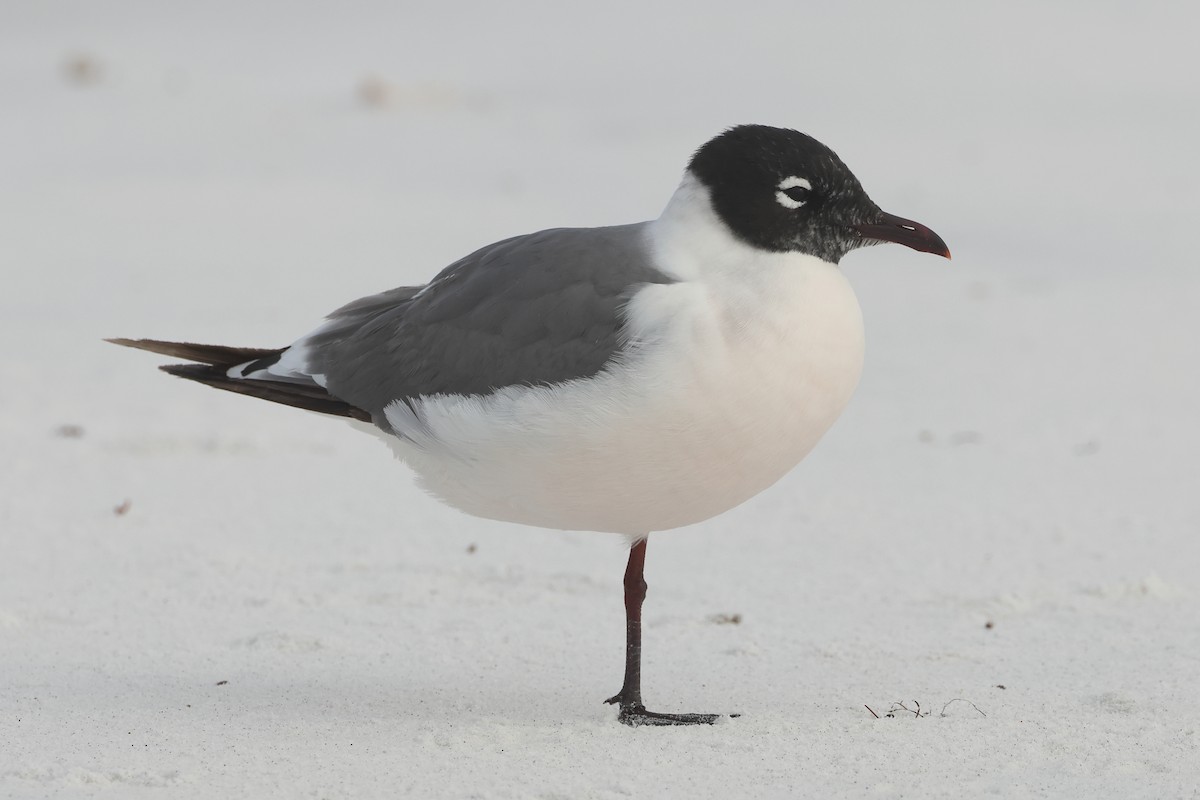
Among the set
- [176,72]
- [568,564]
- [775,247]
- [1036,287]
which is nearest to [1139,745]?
[775,247]

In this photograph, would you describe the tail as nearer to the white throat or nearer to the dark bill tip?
the white throat

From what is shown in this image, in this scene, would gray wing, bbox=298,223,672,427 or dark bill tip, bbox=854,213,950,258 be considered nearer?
gray wing, bbox=298,223,672,427

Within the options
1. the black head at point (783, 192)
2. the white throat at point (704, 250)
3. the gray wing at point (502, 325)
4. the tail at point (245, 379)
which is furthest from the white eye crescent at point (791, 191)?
the tail at point (245, 379)

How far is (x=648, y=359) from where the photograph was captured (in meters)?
3.78

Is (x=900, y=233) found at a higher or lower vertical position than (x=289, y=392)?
higher

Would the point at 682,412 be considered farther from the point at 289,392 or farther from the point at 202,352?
the point at 202,352

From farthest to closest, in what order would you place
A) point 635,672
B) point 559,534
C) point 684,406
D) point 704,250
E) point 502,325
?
point 559,534 < point 635,672 < point 502,325 < point 704,250 < point 684,406

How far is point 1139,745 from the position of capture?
12.8 feet

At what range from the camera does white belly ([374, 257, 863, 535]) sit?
378cm

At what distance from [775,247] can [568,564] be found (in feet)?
6.57

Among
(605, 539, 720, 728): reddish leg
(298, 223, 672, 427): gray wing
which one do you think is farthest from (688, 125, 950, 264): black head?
(605, 539, 720, 728): reddish leg

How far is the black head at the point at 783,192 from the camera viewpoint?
4.03 metres

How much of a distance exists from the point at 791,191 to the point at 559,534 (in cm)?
236

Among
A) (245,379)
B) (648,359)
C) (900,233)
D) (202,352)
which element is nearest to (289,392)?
(245,379)
